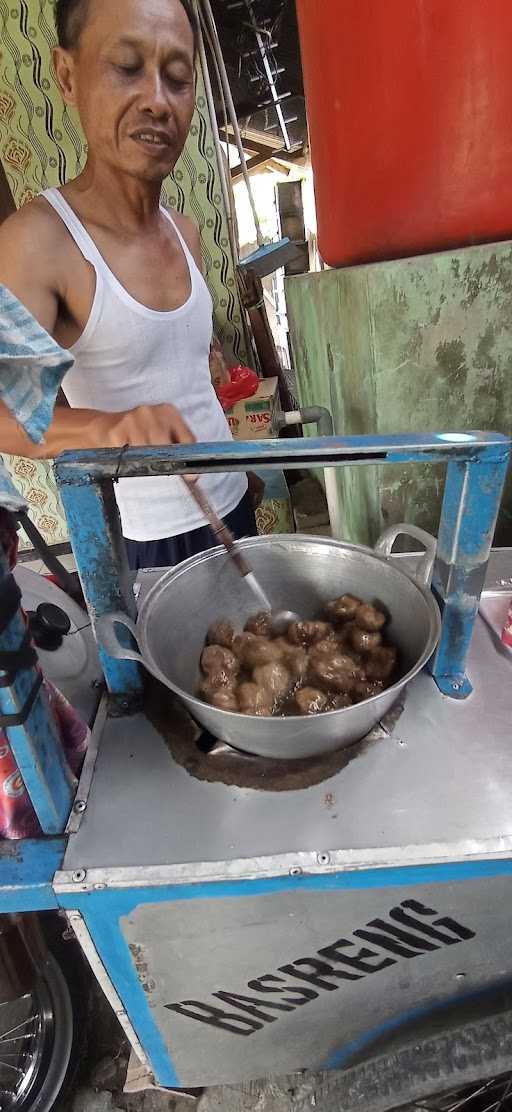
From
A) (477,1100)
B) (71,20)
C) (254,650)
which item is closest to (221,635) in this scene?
(254,650)

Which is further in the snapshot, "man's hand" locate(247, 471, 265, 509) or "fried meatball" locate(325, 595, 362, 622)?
"man's hand" locate(247, 471, 265, 509)

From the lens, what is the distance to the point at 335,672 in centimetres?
91

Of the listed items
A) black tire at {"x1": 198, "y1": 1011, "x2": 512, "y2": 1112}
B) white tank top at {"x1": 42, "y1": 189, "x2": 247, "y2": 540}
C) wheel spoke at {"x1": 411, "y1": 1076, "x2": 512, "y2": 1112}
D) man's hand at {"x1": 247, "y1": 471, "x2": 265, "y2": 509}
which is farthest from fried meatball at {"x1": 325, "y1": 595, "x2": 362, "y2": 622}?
man's hand at {"x1": 247, "y1": 471, "x2": 265, "y2": 509}

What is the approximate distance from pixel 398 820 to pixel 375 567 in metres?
0.40

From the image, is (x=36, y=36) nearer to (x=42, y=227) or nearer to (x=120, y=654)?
(x=42, y=227)

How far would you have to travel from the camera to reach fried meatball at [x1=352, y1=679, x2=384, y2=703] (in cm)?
90

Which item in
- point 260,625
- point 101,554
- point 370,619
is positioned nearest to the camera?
point 101,554

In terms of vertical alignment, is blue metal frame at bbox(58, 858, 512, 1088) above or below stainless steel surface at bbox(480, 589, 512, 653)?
below

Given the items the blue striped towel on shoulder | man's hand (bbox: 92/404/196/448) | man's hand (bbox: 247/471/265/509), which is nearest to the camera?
the blue striped towel on shoulder

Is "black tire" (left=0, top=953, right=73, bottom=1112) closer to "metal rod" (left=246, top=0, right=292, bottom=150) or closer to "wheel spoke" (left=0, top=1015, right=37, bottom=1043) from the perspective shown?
"wheel spoke" (left=0, top=1015, right=37, bottom=1043)

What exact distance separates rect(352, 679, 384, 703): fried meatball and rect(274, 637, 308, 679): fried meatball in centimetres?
9

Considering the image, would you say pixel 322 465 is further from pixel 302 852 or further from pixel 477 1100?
pixel 477 1100

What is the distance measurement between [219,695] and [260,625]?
20 cm

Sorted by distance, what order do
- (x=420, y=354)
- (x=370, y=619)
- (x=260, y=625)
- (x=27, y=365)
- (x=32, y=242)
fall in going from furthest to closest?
(x=420, y=354), (x=32, y=242), (x=260, y=625), (x=370, y=619), (x=27, y=365)
